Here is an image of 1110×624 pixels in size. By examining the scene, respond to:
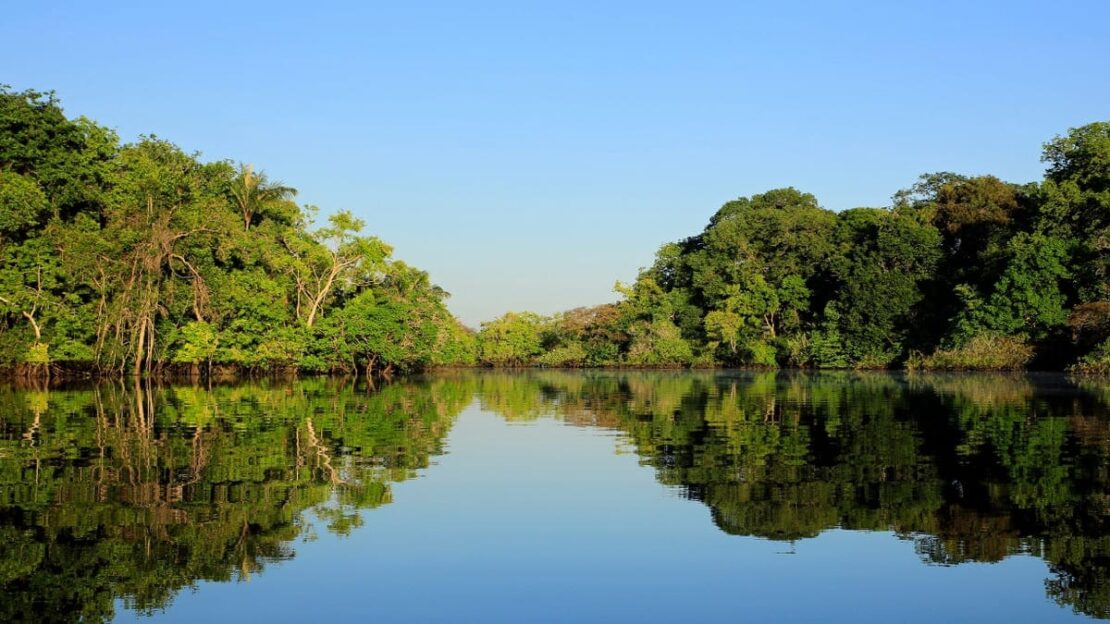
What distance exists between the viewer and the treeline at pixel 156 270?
45.1 m

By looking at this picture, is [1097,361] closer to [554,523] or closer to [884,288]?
[884,288]

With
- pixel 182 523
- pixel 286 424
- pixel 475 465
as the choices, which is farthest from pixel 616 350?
pixel 182 523

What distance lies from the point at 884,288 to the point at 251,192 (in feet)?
→ 139

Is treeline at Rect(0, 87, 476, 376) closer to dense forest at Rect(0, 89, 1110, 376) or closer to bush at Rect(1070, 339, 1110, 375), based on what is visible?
dense forest at Rect(0, 89, 1110, 376)

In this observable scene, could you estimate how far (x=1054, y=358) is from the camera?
5966 centimetres

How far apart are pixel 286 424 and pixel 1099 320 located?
1787 inches

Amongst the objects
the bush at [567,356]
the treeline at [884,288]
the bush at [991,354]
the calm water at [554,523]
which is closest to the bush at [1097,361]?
the treeline at [884,288]

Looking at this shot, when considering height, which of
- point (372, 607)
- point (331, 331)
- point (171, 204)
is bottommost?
point (372, 607)

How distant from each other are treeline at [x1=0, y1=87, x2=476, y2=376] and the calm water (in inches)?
1040

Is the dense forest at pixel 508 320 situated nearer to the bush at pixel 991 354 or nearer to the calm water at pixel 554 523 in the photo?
the bush at pixel 991 354

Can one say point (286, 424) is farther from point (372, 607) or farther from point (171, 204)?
point (171, 204)

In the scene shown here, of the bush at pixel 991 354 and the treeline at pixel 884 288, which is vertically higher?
the treeline at pixel 884 288

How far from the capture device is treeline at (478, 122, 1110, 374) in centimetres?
5884

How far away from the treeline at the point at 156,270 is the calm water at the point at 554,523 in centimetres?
2643
